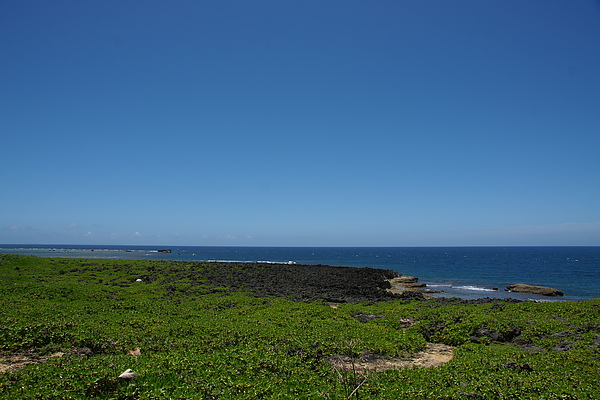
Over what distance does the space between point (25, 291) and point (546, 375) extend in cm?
3366

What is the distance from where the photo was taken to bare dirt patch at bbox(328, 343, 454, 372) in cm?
1431

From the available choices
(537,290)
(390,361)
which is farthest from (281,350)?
(537,290)

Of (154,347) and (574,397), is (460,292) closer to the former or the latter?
(574,397)

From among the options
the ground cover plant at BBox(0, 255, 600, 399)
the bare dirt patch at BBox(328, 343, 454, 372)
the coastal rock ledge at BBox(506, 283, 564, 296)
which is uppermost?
the ground cover plant at BBox(0, 255, 600, 399)

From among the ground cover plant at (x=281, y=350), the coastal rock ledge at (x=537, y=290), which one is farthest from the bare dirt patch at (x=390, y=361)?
the coastal rock ledge at (x=537, y=290)

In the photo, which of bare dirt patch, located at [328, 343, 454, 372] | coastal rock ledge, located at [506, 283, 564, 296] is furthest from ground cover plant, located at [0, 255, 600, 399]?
coastal rock ledge, located at [506, 283, 564, 296]

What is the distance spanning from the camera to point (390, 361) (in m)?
15.4

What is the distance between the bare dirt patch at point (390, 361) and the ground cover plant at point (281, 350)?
0.15 metres

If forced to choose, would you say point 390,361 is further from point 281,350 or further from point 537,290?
point 537,290

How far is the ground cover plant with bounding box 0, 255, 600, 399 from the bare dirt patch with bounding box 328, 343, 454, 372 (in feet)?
0.48

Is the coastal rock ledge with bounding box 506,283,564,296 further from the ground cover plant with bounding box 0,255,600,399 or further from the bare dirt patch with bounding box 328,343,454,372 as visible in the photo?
the bare dirt patch with bounding box 328,343,454,372

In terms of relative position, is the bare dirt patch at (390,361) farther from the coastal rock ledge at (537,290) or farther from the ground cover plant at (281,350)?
the coastal rock ledge at (537,290)

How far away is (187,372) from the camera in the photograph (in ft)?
38.1

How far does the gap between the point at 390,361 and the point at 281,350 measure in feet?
16.7
